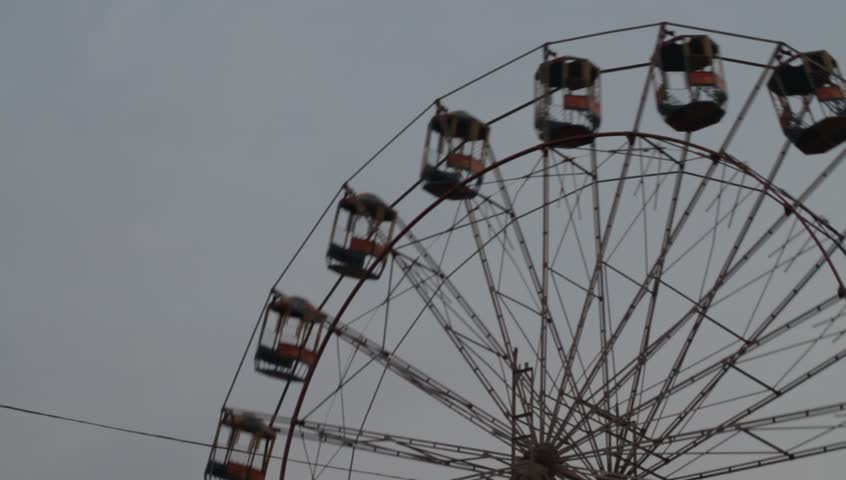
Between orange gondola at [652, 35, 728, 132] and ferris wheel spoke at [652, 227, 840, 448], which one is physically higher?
orange gondola at [652, 35, 728, 132]

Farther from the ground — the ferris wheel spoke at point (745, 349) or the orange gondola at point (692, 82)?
the orange gondola at point (692, 82)

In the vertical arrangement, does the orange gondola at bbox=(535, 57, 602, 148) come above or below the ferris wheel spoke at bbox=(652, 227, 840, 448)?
above

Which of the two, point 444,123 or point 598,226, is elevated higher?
point 444,123

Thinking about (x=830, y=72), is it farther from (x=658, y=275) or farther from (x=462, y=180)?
(x=462, y=180)

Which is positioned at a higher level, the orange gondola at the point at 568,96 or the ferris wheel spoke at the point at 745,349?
the orange gondola at the point at 568,96

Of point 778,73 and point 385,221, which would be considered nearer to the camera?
point 778,73

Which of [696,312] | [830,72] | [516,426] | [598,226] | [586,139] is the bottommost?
[516,426]

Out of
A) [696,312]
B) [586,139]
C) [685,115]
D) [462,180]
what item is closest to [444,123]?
[462,180]

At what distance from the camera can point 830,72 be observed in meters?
17.5

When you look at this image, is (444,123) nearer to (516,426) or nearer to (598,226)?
(598,226)

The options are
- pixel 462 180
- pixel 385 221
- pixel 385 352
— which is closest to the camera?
pixel 385 352

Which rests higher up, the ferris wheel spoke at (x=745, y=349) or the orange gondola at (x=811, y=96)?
the orange gondola at (x=811, y=96)

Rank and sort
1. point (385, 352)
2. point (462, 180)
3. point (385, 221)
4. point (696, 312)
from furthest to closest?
point (385, 221)
point (462, 180)
point (385, 352)
point (696, 312)

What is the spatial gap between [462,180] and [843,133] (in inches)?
252
